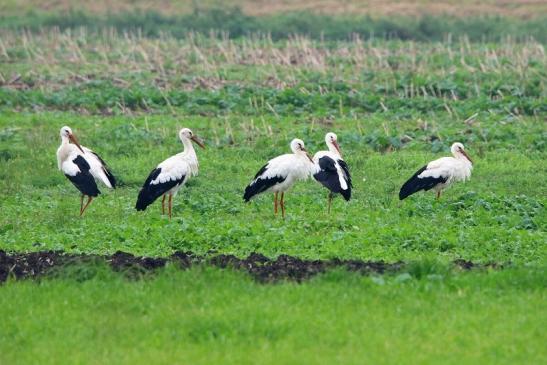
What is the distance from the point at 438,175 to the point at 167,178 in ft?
12.2

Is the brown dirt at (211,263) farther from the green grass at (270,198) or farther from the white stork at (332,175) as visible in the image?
the white stork at (332,175)

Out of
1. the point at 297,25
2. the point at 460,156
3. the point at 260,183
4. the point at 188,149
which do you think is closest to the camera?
the point at 260,183

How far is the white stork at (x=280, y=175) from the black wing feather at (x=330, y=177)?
7.0 inches

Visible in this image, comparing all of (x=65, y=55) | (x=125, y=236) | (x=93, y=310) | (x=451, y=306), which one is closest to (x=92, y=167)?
(x=125, y=236)

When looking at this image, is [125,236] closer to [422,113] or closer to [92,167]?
[92,167]

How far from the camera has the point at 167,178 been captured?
16.1 meters

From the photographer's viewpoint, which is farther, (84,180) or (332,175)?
(84,180)

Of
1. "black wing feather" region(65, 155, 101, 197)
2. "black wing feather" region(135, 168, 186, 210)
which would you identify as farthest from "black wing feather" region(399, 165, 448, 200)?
"black wing feather" region(65, 155, 101, 197)

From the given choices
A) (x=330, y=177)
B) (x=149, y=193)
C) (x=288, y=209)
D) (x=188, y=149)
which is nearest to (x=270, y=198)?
(x=288, y=209)

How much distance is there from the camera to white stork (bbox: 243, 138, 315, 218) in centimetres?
1599

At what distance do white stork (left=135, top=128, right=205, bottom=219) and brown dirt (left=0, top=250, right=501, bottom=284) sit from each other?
3.49 metres

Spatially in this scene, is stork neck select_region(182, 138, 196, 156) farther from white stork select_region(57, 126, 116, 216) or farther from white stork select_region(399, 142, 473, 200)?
white stork select_region(399, 142, 473, 200)

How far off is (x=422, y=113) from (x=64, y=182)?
8474 mm

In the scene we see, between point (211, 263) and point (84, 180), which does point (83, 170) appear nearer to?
point (84, 180)
